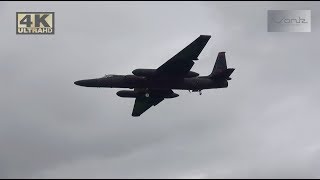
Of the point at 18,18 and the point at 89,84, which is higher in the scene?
the point at 18,18

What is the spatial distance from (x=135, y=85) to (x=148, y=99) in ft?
36.2

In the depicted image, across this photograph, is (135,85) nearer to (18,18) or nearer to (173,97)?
(173,97)

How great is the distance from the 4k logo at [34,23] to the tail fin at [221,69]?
23.0 metres

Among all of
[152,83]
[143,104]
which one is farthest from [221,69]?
[143,104]

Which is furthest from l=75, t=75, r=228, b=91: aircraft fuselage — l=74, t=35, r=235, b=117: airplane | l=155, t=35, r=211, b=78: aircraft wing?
l=155, t=35, r=211, b=78: aircraft wing

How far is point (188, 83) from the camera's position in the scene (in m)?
132

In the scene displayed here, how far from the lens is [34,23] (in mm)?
137750

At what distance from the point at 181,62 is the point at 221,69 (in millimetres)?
7701

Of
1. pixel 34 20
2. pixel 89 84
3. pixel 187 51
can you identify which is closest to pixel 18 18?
pixel 34 20

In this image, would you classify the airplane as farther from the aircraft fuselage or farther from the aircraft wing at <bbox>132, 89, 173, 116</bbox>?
the aircraft wing at <bbox>132, 89, 173, 116</bbox>

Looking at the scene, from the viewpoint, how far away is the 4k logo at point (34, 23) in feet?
451

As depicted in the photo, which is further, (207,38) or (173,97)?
(173,97)

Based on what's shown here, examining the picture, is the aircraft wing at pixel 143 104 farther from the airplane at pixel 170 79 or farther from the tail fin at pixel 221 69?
→ the tail fin at pixel 221 69

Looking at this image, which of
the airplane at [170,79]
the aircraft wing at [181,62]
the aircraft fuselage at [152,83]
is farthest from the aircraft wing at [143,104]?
the aircraft wing at [181,62]
